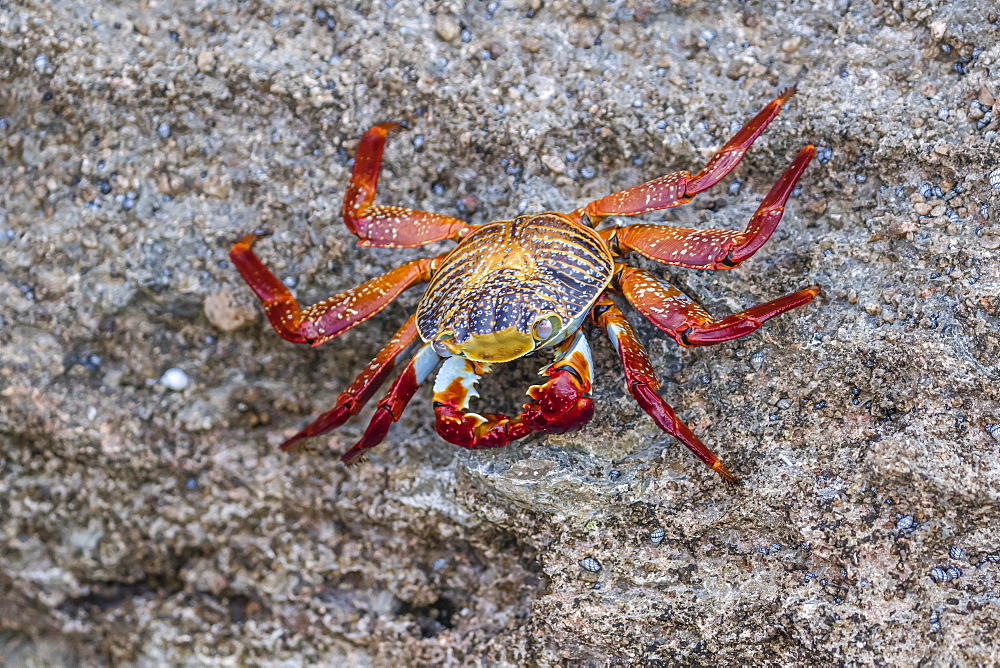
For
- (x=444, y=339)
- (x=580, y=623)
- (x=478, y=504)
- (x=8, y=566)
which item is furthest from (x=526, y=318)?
(x=8, y=566)

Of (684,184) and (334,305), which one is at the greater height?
(684,184)

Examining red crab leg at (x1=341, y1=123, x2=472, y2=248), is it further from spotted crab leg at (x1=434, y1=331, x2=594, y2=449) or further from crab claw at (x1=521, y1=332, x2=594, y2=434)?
crab claw at (x1=521, y1=332, x2=594, y2=434)

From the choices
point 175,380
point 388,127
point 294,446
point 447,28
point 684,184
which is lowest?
point 294,446

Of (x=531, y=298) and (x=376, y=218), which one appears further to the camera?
(x=376, y=218)

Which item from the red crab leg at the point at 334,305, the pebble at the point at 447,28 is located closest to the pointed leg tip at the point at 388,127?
the pebble at the point at 447,28

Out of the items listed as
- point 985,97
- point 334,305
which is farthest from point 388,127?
point 985,97

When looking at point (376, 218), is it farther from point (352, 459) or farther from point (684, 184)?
point (684, 184)

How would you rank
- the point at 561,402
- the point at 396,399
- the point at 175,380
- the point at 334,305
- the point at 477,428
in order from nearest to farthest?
the point at 561,402, the point at 477,428, the point at 396,399, the point at 334,305, the point at 175,380

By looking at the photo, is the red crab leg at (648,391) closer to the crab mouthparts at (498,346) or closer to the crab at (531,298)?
the crab at (531,298)
